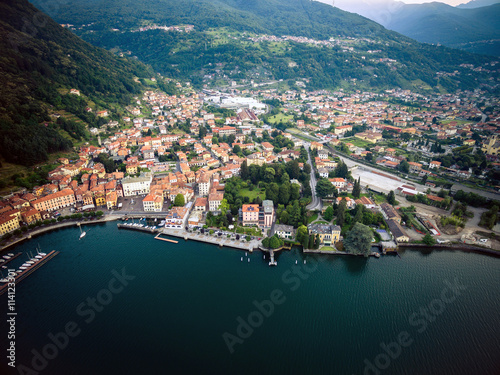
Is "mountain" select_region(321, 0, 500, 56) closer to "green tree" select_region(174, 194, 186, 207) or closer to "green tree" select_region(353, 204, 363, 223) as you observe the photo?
"green tree" select_region(353, 204, 363, 223)

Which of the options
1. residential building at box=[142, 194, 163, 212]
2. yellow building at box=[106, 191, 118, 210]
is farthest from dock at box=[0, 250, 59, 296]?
residential building at box=[142, 194, 163, 212]

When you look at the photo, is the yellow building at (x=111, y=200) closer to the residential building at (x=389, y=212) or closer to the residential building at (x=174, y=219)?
the residential building at (x=174, y=219)

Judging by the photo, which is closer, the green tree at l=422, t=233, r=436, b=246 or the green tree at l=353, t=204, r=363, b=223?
the green tree at l=422, t=233, r=436, b=246

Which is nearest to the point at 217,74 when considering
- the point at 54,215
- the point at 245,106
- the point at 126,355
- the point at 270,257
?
the point at 245,106

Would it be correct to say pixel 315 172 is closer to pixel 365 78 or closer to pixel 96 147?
pixel 96 147

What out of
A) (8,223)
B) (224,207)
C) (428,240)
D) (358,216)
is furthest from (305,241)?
(8,223)
